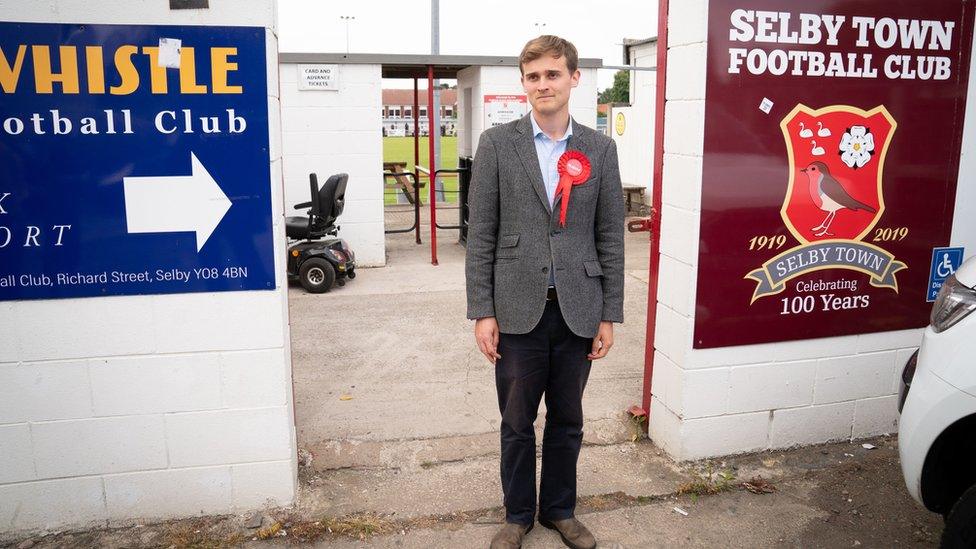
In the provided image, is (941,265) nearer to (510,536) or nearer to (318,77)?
(510,536)

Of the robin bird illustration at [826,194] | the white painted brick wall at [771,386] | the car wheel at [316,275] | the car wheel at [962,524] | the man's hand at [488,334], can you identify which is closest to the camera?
the car wheel at [962,524]

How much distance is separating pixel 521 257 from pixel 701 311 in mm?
1245

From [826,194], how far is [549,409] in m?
1.86

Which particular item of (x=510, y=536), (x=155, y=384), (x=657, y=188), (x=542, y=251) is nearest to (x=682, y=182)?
(x=657, y=188)

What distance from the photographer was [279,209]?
3268 mm

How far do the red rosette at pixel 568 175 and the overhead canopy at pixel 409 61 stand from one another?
639 cm

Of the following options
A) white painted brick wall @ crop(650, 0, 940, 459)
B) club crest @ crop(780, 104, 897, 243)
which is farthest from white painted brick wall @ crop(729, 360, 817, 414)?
club crest @ crop(780, 104, 897, 243)

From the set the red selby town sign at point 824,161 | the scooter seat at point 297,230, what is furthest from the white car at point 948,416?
the scooter seat at point 297,230

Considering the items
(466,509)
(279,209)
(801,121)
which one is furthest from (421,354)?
(801,121)

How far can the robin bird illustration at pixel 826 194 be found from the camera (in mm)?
3846

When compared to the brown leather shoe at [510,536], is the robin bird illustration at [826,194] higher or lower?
higher

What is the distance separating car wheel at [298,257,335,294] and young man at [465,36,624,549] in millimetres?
4965

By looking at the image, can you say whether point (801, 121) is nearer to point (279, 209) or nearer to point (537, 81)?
point (537, 81)

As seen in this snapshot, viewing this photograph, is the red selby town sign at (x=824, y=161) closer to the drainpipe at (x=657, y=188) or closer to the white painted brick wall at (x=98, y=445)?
the drainpipe at (x=657, y=188)
